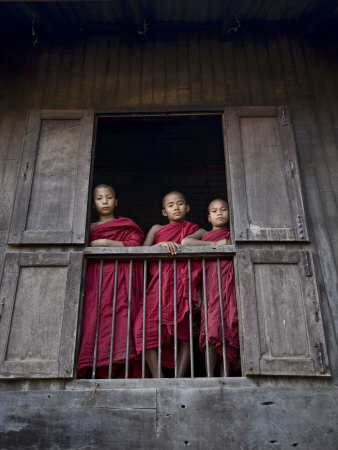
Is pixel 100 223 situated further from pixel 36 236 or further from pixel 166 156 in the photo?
pixel 166 156

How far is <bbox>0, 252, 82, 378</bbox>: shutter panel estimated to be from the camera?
3.89 m

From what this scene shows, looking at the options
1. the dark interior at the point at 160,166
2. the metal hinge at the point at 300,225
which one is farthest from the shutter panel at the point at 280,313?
the dark interior at the point at 160,166

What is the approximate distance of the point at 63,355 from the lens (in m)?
3.91

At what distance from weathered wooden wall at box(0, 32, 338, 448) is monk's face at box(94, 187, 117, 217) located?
0.82 m

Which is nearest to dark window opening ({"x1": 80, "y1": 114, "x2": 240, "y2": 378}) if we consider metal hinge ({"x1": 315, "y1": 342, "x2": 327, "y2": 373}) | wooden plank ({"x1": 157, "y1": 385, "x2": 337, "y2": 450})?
metal hinge ({"x1": 315, "y1": 342, "x2": 327, "y2": 373})

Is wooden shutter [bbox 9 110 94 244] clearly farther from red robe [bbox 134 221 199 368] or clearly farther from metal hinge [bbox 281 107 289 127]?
metal hinge [bbox 281 107 289 127]

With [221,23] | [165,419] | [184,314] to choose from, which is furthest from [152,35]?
[165,419]

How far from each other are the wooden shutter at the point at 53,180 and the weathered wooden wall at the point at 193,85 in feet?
0.57

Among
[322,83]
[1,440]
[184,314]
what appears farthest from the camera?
[322,83]

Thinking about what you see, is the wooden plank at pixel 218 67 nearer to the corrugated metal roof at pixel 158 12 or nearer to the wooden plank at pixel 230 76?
the wooden plank at pixel 230 76

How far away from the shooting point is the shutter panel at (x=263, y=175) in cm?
448

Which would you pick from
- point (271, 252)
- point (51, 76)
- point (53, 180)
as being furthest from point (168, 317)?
point (51, 76)

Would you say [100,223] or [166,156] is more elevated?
[166,156]

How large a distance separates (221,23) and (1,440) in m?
4.58
